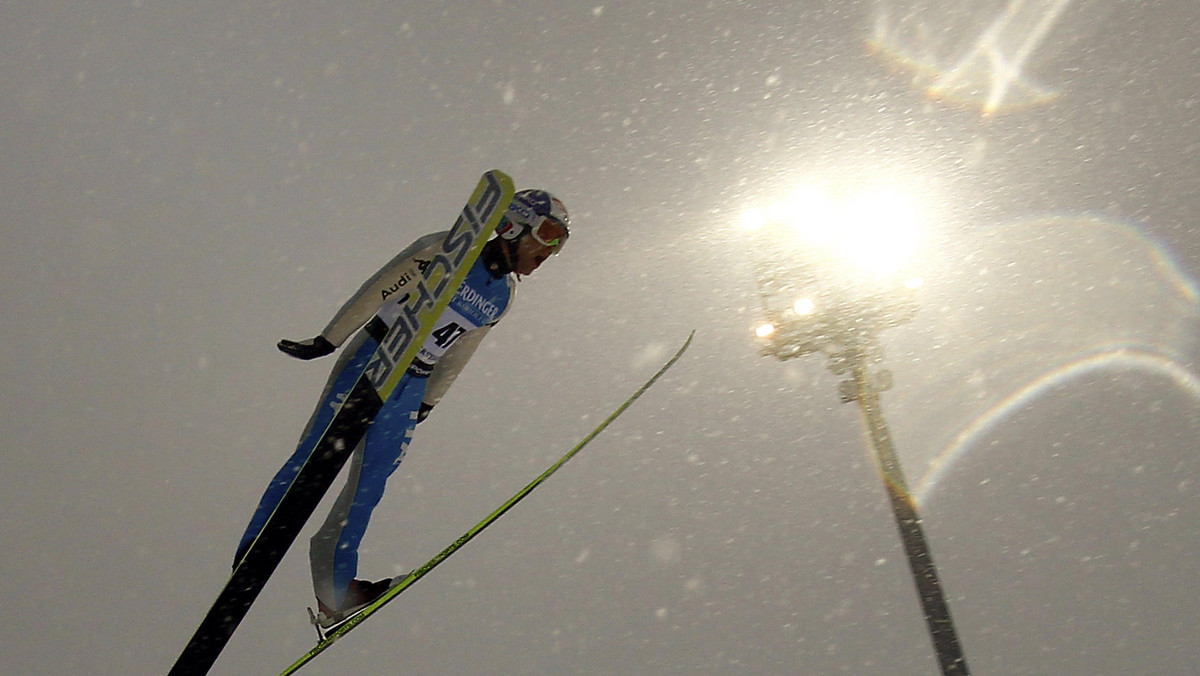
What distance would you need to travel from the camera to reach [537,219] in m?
3.91

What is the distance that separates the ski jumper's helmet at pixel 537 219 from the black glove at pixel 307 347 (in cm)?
96

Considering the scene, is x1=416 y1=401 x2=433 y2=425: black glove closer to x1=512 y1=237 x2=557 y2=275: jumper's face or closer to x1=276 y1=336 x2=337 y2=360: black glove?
x1=276 y1=336 x2=337 y2=360: black glove

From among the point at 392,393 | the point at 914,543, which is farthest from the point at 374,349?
the point at 914,543

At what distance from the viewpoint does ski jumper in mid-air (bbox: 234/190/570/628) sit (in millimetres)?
3689

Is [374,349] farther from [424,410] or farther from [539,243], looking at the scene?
[539,243]

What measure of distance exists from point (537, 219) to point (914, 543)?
16.6 feet

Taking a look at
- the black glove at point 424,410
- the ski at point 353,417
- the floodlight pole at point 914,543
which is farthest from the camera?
the floodlight pole at point 914,543

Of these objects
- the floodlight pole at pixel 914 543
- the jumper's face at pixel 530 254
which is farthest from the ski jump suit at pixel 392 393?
the floodlight pole at pixel 914 543

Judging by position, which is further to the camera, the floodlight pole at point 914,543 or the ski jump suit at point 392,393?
the floodlight pole at point 914,543

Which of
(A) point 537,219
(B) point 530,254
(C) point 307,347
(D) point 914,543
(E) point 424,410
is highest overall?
(A) point 537,219

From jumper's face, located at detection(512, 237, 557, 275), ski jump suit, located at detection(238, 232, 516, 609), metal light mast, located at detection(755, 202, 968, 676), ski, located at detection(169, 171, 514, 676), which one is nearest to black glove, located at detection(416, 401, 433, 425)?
ski jump suit, located at detection(238, 232, 516, 609)

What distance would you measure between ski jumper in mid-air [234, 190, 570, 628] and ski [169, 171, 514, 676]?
0.29ft

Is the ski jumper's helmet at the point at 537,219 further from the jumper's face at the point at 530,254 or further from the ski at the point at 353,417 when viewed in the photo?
the ski at the point at 353,417

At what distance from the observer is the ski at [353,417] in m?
3.60
